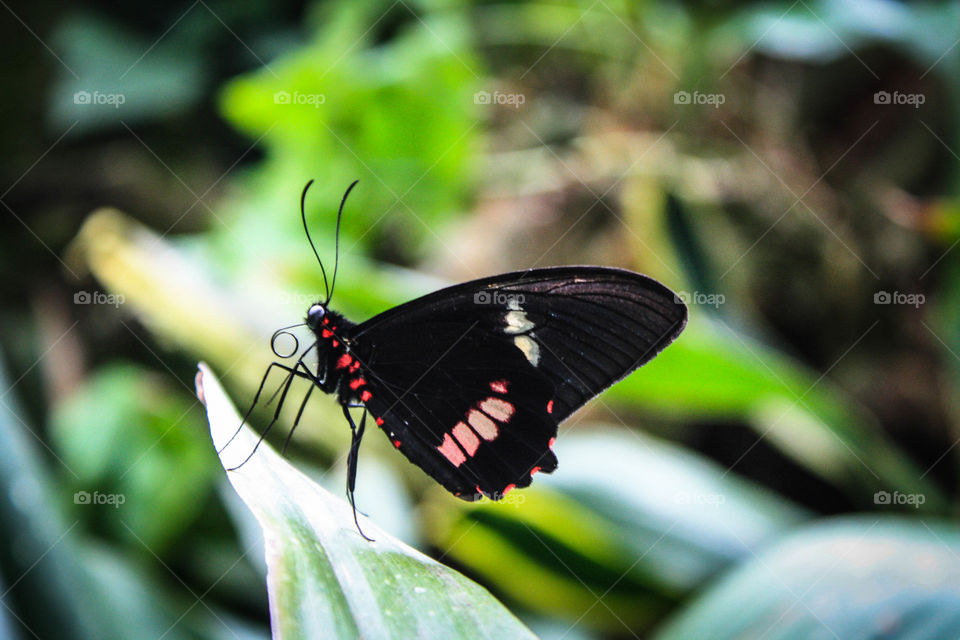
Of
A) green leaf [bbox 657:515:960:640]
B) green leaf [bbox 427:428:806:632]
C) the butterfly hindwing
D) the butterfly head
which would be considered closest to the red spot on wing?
the butterfly hindwing

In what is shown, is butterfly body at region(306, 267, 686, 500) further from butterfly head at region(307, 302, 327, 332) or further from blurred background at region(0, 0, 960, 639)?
blurred background at region(0, 0, 960, 639)

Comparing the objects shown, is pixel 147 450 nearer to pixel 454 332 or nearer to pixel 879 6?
pixel 454 332

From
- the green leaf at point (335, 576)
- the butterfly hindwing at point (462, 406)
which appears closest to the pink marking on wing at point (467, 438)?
the butterfly hindwing at point (462, 406)

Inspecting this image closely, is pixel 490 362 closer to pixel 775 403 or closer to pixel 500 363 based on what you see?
pixel 500 363

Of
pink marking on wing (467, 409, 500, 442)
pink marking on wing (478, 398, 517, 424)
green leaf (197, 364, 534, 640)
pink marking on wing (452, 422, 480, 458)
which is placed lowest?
green leaf (197, 364, 534, 640)

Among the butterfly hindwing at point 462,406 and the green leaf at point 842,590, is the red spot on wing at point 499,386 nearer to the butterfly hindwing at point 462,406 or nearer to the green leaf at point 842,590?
the butterfly hindwing at point 462,406

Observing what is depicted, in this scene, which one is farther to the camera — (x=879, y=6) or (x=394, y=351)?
(x=879, y=6)

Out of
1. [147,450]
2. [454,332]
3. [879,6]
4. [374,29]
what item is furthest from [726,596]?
[374,29]

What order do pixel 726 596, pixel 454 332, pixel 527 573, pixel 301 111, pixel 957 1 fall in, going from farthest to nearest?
pixel 301 111 < pixel 957 1 < pixel 527 573 < pixel 726 596 < pixel 454 332

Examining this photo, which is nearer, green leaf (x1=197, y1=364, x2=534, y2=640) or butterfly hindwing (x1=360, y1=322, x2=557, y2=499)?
green leaf (x1=197, y1=364, x2=534, y2=640)
